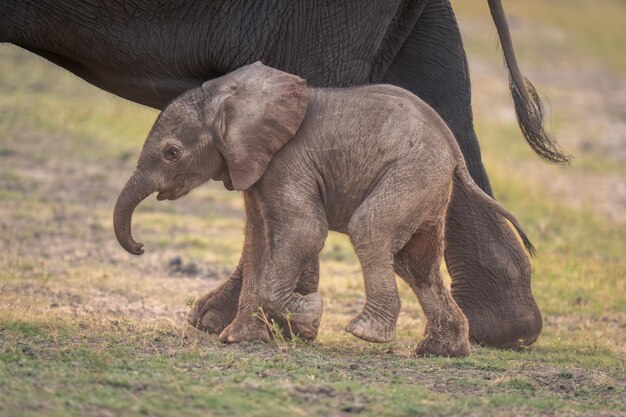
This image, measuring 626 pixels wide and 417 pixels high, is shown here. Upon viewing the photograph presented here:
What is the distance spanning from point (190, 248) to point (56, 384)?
5.42 meters

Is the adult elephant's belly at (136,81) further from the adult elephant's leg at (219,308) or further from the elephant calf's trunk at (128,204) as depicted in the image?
the adult elephant's leg at (219,308)

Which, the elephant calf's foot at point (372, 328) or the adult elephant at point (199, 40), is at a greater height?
the adult elephant at point (199, 40)

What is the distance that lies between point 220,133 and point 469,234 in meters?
1.88

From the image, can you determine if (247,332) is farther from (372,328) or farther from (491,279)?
(491,279)

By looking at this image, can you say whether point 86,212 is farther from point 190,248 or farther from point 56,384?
point 56,384

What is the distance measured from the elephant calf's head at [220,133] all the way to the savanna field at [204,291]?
73 centimetres

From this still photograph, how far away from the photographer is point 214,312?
276 inches

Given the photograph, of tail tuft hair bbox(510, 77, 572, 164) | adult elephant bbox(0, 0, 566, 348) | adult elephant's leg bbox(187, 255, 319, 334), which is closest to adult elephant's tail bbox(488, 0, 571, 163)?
tail tuft hair bbox(510, 77, 572, 164)

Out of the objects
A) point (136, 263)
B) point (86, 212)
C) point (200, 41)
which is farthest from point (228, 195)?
point (200, 41)

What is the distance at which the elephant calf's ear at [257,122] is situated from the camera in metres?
6.23

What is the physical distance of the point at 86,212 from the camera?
11336 mm

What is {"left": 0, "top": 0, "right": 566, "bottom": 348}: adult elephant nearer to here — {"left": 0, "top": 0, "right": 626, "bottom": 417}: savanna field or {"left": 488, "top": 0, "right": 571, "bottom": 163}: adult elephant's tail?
{"left": 488, "top": 0, "right": 571, "bottom": 163}: adult elephant's tail

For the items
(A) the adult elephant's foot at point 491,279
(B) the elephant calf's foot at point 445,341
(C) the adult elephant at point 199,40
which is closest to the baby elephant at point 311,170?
(B) the elephant calf's foot at point 445,341

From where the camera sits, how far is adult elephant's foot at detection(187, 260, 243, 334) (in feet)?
23.0
